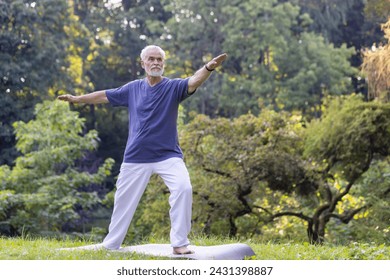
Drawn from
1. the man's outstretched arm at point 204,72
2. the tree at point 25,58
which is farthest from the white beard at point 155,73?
the tree at point 25,58

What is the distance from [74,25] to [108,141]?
5024 millimetres

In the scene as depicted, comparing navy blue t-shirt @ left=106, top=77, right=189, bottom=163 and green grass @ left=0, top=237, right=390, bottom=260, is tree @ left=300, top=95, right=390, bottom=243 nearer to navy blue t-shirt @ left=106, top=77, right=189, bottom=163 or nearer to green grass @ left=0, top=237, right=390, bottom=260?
green grass @ left=0, top=237, right=390, bottom=260

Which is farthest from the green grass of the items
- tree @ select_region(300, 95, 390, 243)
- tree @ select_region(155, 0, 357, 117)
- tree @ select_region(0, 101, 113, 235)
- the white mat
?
tree @ select_region(155, 0, 357, 117)

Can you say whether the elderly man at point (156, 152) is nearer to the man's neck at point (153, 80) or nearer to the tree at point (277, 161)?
the man's neck at point (153, 80)

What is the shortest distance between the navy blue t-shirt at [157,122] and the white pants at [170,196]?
83mm

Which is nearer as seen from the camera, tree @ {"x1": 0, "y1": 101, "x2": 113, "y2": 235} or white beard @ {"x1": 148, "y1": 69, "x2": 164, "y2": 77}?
white beard @ {"x1": 148, "y1": 69, "x2": 164, "y2": 77}

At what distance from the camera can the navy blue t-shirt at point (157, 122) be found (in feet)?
23.0

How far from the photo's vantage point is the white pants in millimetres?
6824

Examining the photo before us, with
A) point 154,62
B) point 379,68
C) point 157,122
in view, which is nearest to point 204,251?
point 157,122

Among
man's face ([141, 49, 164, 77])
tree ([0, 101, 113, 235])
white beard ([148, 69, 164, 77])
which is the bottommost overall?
tree ([0, 101, 113, 235])

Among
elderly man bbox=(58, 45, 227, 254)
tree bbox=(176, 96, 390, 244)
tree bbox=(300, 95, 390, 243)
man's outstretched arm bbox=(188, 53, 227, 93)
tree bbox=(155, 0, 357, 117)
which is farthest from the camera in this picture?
tree bbox=(155, 0, 357, 117)

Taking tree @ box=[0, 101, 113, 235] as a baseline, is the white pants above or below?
above

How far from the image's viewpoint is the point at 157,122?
23.1ft

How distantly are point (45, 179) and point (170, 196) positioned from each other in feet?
36.7
